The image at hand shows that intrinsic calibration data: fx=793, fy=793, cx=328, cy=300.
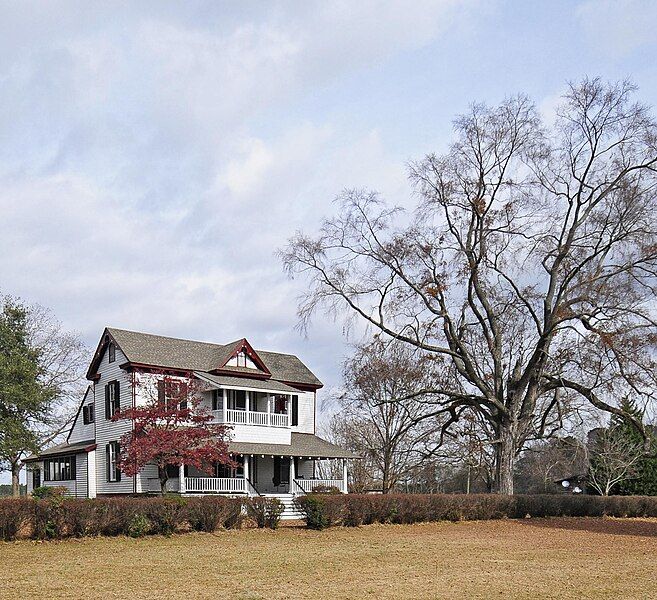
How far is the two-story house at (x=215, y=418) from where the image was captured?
113ft

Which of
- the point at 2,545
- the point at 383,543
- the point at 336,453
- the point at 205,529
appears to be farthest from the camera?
the point at 336,453

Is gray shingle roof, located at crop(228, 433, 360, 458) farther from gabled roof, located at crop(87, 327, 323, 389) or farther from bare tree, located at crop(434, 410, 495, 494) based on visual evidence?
bare tree, located at crop(434, 410, 495, 494)

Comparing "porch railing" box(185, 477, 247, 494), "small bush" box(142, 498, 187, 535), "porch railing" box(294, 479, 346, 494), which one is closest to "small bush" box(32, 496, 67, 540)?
"small bush" box(142, 498, 187, 535)

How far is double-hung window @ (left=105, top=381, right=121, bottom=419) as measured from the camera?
36.1 m

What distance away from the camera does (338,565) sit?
1683 centimetres

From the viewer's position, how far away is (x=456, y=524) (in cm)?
2894

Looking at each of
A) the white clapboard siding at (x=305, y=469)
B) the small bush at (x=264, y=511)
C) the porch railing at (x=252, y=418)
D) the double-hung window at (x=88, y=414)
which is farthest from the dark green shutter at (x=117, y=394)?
the small bush at (x=264, y=511)

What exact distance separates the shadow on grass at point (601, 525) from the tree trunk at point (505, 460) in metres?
2.36

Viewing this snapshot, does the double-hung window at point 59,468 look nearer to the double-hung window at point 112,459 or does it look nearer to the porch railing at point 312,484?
the double-hung window at point 112,459

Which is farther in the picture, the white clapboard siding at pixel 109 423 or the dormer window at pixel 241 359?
the dormer window at pixel 241 359

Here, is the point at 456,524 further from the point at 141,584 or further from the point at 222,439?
the point at 141,584

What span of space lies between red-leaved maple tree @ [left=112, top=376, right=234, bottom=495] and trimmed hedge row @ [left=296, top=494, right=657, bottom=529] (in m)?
5.20

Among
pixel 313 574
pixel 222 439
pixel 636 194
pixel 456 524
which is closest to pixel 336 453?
pixel 222 439

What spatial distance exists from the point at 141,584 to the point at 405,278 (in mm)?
21427
